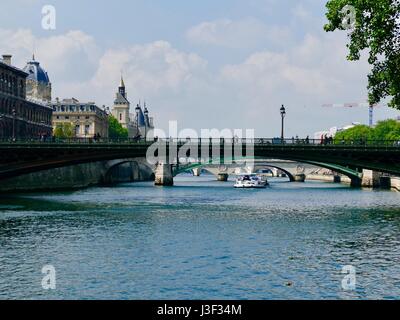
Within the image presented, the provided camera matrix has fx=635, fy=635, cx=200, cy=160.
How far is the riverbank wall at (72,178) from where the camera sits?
9300 centimetres

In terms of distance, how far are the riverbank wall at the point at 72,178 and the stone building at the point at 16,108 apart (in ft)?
26.0

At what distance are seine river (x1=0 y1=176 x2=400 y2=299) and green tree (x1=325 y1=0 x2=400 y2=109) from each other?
1039 cm

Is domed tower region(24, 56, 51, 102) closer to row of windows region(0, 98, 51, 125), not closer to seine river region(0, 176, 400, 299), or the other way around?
row of windows region(0, 98, 51, 125)

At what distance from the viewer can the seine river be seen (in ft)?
83.1

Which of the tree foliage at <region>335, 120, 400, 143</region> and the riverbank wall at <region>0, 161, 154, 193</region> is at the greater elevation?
the tree foliage at <region>335, 120, 400, 143</region>

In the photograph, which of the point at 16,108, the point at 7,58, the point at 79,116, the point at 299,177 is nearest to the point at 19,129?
the point at 16,108

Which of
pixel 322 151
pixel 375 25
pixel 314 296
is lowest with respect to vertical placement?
pixel 314 296

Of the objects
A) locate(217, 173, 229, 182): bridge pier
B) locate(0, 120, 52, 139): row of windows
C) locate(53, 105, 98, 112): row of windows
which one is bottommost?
locate(217, 173, 229, 182): bridge pier

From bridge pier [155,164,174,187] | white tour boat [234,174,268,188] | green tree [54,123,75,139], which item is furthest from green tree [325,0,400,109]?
green tree [54,123,75,139]
